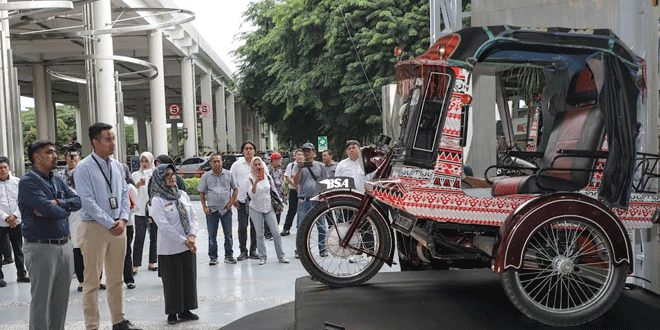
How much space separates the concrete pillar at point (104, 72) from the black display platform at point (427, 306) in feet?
60.0

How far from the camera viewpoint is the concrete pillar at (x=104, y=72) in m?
22.5

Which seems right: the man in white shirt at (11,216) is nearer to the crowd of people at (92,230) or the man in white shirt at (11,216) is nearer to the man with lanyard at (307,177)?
the crowd of people at (92,230)

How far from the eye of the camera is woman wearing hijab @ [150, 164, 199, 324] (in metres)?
7.54

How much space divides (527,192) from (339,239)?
56.1 inches

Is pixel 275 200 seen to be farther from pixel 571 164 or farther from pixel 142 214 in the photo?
pixel 571 164

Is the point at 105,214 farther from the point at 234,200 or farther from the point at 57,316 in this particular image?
the point at 234,200

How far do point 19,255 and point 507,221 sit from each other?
8.45 meters

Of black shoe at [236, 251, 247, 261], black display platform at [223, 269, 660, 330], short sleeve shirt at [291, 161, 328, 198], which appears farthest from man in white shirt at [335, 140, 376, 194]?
black display platform at [223, 269, 660, 330]

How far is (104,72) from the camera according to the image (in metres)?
23.1

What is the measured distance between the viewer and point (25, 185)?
21.0ft

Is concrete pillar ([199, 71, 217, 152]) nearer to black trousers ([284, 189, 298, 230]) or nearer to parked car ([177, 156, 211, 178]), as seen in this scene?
parked car ([177, 156, 211, 178])

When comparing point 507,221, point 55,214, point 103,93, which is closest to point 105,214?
point 55,214

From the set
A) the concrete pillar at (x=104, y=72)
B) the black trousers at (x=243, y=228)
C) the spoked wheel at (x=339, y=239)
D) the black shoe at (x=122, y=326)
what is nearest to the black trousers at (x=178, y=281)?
the black shoe at (x=122, y=326)

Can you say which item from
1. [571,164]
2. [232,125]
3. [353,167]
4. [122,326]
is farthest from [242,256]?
[232,125]
